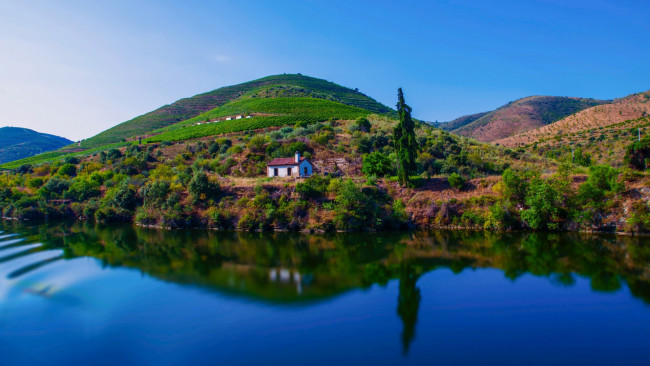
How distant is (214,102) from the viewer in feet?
369

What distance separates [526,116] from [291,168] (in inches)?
3677

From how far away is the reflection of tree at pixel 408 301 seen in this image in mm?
12117

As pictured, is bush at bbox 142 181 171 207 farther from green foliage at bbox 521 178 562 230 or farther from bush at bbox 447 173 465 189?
green foliage at bbox 521 178 562 230

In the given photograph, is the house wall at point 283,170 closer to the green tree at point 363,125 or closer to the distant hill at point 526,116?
the green tree at point 363,125

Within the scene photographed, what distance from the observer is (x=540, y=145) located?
64.2 m

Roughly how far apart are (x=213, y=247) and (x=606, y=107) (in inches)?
3428

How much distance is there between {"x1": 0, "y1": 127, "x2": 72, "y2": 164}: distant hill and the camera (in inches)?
4779

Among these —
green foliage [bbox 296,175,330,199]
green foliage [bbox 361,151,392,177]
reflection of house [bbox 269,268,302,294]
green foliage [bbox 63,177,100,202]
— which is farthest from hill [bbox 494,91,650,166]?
green foliage [bbox 63,177,100,202]

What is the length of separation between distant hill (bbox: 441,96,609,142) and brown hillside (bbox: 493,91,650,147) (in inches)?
725

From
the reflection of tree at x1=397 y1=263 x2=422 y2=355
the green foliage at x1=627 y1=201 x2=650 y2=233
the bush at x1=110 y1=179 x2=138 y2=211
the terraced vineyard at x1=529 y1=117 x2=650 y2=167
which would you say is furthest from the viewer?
the terraced vineyard at x1=529 y1=117 x2=650 y2=167

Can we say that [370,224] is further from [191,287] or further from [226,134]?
[226,134]

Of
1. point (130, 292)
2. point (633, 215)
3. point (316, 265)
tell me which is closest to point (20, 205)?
point (130, 292)

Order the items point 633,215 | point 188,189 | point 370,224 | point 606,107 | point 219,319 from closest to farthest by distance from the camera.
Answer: point 219,319 → point 633,215 → point 370,224 → point 188,189 → point 606,107

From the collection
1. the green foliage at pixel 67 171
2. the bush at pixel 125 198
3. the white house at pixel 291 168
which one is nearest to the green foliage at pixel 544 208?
the white house at pixel 291 168
